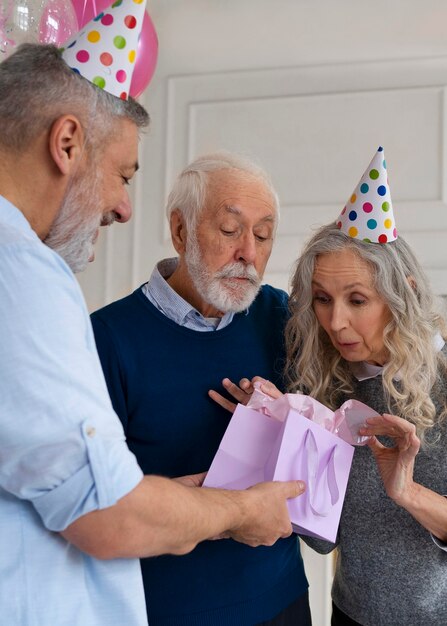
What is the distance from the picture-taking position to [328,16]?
3311 millimetres

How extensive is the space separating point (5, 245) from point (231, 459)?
71cm

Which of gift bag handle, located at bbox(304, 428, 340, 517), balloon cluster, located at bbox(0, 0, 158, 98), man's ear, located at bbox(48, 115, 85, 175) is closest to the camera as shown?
man's ear, located at bbox(48, 115, 85, 175)

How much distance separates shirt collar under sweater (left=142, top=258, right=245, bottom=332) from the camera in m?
1.79

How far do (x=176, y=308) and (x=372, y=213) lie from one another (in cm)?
45

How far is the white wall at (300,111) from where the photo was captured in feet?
10.5

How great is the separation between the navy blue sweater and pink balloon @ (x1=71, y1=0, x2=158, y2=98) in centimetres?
91

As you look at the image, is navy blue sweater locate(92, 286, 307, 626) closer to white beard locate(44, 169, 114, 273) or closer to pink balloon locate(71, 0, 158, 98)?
white beard locate(44, 169, 114, 273)

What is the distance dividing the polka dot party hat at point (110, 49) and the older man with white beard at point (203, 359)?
0.54 meters

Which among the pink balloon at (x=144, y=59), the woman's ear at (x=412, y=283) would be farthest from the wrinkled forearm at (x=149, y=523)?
the pink balloon at (x=144, y=59)

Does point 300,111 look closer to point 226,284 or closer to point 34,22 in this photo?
point 34,22

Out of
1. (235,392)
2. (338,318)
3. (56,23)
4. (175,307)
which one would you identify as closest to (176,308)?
(175,307)

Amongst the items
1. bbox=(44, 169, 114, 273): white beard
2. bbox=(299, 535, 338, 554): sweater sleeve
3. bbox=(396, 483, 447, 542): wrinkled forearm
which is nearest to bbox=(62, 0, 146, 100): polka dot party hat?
bbox=(44, 169, 114, 273): white beard

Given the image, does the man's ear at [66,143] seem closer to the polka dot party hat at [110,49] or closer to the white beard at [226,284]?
the polka dot party hat at [110,49]

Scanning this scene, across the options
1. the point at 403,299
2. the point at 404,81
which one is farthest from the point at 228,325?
the point at 404,81
